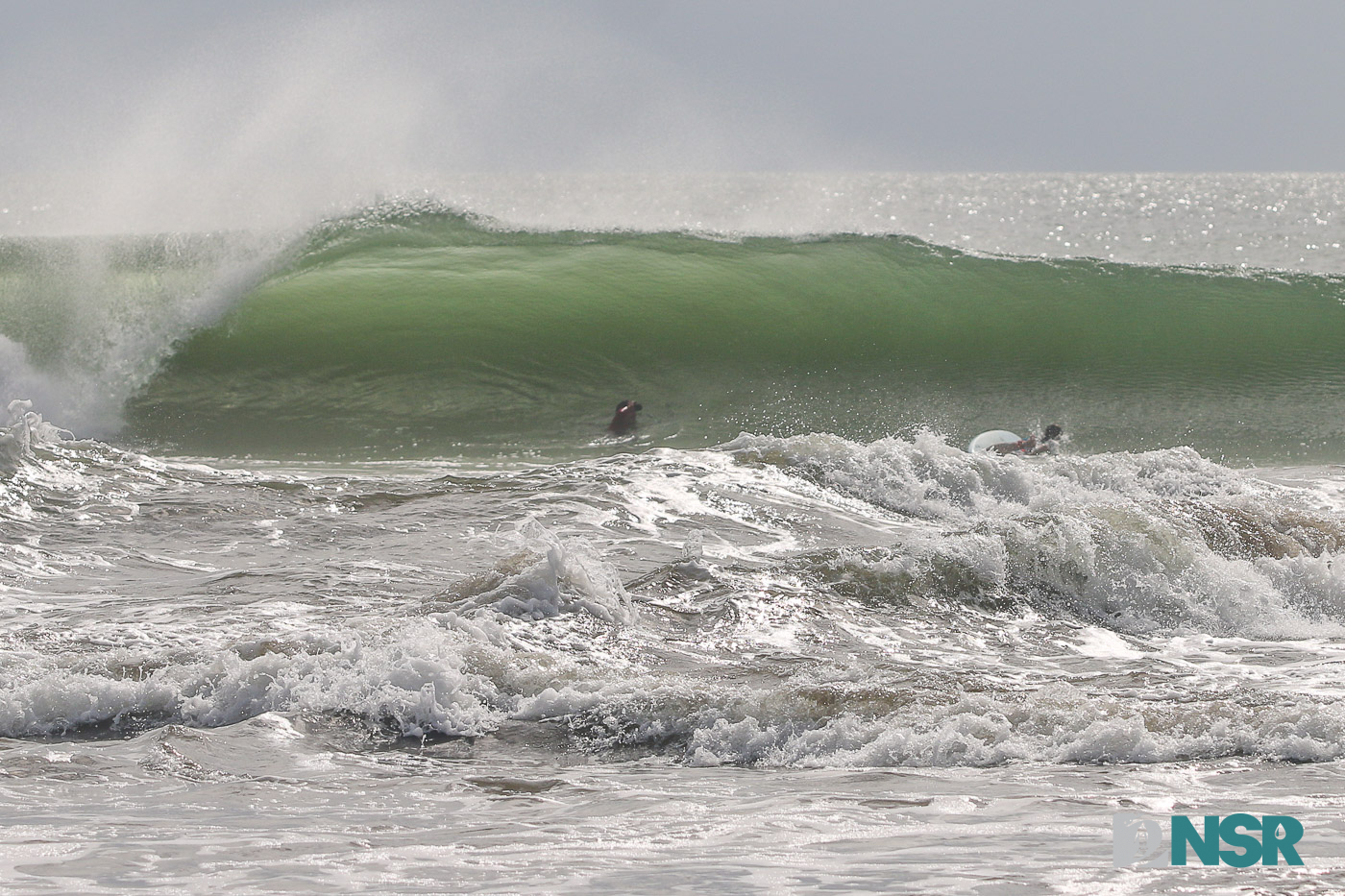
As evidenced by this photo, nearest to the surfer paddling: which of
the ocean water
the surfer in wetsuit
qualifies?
the ocean water

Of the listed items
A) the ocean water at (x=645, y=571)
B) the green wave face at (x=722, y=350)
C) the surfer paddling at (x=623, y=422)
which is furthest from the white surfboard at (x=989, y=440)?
the surfer paddling at (x=623, y=422)

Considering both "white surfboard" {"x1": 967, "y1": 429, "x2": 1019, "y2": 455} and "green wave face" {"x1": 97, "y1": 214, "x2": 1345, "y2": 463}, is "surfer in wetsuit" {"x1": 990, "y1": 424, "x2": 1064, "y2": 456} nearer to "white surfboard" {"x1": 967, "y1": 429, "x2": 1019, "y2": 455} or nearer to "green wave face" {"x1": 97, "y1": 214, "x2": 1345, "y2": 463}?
"white surfboard" {"x1": 967, "y1": 429, "x2": 1019, "y2": 455}

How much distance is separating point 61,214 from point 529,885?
1235 centimetres

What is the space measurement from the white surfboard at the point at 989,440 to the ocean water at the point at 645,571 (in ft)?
2.50

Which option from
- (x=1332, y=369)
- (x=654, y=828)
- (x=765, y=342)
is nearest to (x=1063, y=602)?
(x=654, y=828)

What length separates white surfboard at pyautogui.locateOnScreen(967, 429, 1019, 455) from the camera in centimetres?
863

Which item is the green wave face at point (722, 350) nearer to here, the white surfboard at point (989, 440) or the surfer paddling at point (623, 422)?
the surfer paddling at point (623, 422)

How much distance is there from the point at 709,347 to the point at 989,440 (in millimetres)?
3281

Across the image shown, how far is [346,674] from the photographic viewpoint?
385 centimetres

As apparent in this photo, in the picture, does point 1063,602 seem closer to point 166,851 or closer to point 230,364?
point 166,851

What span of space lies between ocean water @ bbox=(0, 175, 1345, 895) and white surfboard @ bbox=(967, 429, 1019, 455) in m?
0.76

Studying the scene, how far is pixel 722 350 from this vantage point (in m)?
11.2

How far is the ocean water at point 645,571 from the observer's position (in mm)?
2764

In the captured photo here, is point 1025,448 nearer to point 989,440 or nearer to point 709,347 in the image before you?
point 989,440
